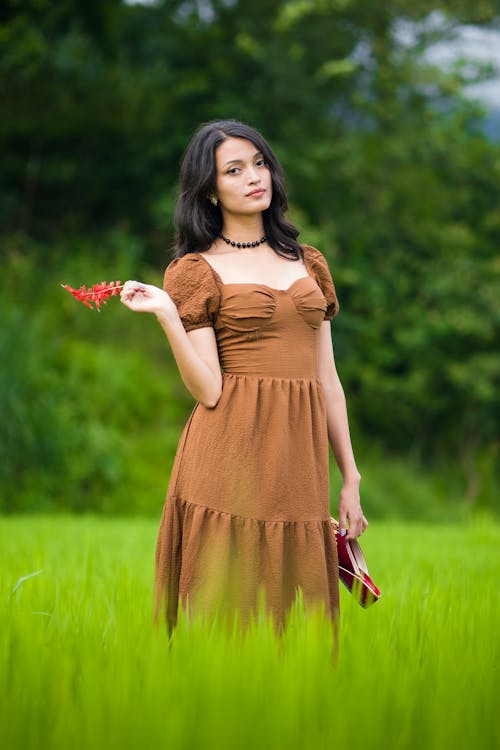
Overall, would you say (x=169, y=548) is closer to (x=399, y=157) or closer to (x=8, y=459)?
(x=8, y=459)

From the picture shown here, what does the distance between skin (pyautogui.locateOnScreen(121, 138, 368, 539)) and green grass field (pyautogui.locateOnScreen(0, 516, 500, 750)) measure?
41cm

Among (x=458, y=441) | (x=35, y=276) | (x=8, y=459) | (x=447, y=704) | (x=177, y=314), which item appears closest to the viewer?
(x=447, y=704)

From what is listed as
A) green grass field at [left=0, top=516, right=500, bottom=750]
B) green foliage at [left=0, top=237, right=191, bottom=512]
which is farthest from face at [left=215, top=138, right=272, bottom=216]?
green foliage at [left=0, top=237, right=191, bottom=512]

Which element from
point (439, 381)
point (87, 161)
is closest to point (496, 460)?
point (439, 381)

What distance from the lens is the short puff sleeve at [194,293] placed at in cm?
240

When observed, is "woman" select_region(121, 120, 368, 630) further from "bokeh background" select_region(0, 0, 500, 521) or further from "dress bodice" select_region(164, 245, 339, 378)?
"bokeh background" select_region(0, 0, 500, 521)

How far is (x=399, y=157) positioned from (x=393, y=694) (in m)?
12.7

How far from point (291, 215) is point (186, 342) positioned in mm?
9713

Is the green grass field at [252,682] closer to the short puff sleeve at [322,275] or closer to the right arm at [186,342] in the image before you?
the right arm at [186,342]

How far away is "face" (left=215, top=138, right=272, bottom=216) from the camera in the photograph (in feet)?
8.26

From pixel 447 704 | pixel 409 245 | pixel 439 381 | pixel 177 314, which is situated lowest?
pixel 447 704

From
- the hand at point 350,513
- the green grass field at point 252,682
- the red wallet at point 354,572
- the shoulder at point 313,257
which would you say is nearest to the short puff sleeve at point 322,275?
the shoulder at point 313,257

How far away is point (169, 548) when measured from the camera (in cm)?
244

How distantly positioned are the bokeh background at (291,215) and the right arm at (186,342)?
628 cm
